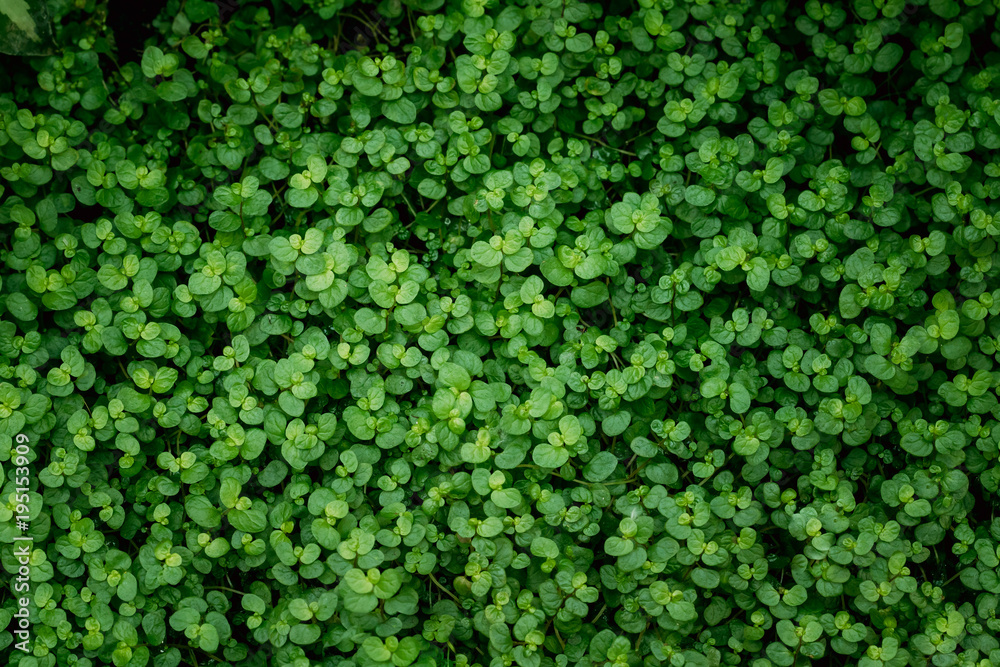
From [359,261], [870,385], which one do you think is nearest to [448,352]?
[359,261]

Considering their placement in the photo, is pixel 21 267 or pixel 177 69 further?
pixel 177 69

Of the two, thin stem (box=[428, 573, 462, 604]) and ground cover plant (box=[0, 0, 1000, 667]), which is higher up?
ground cover plant (box=[0, 0, 1000, 667])

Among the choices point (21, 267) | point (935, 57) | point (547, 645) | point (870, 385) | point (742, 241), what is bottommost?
point (547, 645)

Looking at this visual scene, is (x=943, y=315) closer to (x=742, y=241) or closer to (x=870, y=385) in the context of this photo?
(x=870, y=385)

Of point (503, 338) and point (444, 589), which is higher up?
point (503, 338)

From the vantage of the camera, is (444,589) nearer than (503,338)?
Yes

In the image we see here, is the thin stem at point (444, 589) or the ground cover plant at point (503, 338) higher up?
the ground cover plant at point (503, 338)

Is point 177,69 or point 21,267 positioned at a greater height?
point 177,69

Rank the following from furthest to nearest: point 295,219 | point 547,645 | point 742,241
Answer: point 295,219 → point 742,241 → point 547,645
